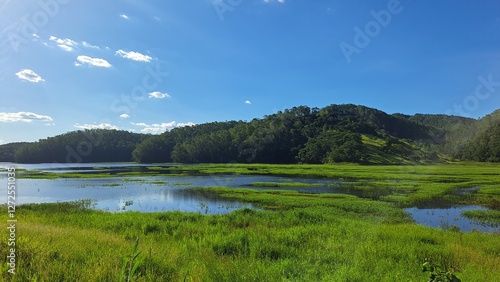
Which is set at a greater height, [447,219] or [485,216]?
[485,216]

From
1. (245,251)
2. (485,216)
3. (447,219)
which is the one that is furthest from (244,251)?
(485,216)

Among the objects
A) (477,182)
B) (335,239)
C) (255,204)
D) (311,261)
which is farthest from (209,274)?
(477,182)

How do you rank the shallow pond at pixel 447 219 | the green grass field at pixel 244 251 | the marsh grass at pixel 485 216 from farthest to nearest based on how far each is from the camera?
the marsh grass at pixel 485 216
the shallow pond at pixel 447 219
the green grass field at pixel 244 251

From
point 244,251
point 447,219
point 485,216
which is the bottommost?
point 447,219

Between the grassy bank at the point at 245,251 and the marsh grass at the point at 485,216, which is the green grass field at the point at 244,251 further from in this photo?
the marsh grass at the point at 485,216

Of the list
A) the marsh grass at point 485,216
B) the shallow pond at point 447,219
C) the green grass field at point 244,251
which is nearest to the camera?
the green grass field at point 244,251

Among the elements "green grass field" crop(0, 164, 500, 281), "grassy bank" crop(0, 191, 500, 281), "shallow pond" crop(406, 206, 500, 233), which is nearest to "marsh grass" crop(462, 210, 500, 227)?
"shallow pond" crop(406, 206, 500, 233)

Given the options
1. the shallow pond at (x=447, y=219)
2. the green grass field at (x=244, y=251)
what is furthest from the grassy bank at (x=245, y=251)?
the shallow pond at (x=447, y=219)

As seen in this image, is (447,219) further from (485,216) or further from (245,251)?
(245,251)

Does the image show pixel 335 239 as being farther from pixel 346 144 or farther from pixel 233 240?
pixel 346 144

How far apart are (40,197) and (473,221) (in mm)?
48830

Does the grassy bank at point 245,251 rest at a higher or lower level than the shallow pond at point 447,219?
higher

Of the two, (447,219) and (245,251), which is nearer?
(245,251)

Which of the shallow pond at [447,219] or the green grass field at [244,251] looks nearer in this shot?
the green grass field at [244,251]
